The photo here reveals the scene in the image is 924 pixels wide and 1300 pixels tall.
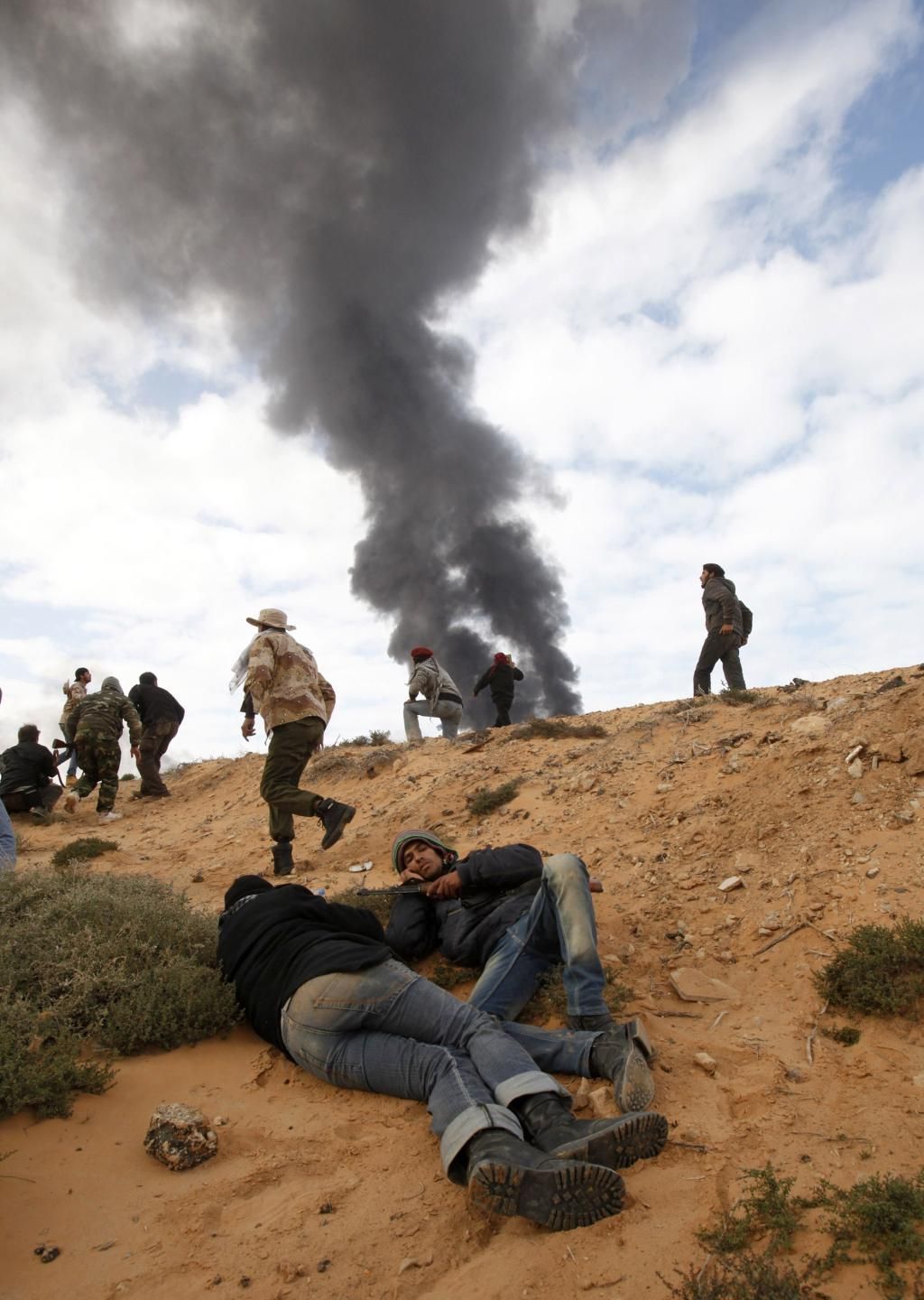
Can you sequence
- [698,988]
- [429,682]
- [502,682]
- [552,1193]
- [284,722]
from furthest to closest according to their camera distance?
[502,682], [429,682], [284,722], [698,988], [552,1193]

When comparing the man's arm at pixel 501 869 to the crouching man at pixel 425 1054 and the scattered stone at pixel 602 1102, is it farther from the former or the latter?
the scattered stone at pixel 602 1102

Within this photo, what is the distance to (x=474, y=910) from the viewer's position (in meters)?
4.71

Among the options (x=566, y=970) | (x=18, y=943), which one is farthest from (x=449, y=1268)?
(x=18, y=943)

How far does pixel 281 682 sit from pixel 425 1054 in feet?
15.5

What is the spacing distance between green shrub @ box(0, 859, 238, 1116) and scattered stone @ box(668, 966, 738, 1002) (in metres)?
2.53

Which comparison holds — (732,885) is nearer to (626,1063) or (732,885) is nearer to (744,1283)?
(626,1063)

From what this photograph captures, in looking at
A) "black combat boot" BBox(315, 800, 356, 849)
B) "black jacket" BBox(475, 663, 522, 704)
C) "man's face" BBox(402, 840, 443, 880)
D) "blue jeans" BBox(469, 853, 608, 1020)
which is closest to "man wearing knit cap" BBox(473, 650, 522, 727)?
"black jacket" BBox(475, 663, 522, 704)

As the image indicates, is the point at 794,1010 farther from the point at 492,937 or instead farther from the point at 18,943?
the point at 18,943

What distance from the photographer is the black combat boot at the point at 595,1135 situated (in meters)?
2.69

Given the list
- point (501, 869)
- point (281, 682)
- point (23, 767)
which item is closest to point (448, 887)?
point (501, 869)

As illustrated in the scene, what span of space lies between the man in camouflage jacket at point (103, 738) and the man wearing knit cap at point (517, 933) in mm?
8789

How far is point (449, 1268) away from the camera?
95.6 inches

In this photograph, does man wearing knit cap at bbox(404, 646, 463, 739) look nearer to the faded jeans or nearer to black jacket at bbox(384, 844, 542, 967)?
the faded jeans

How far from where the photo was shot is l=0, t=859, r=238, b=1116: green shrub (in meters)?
3.40
